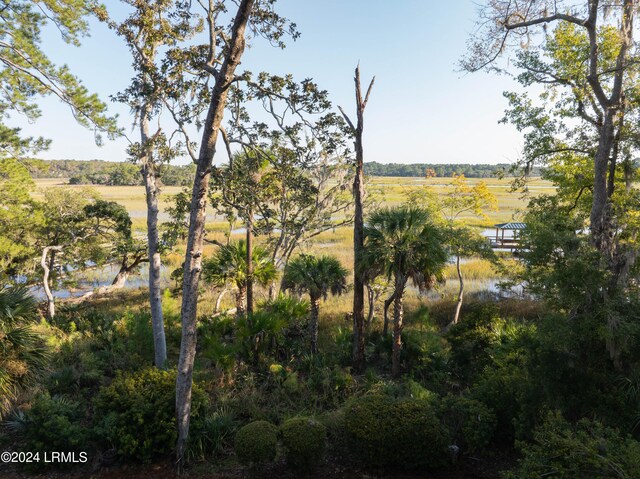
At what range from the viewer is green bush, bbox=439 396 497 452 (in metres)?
7.29

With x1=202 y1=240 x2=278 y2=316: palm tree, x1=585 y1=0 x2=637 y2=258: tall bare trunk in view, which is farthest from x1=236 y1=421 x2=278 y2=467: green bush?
x1=585 y1=0 x2=637 y2=258: tall bare trunk

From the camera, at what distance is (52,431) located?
7195mm

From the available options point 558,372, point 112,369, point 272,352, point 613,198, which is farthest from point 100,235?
point 613,198

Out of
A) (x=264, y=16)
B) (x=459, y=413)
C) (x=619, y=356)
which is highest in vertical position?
(x=264, y=16)

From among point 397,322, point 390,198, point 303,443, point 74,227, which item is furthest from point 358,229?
point 390,198

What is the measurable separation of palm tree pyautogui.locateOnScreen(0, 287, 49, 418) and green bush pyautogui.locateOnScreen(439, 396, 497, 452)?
7.68 m

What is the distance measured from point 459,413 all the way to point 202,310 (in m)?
13.7

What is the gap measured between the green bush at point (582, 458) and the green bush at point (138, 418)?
226 inches

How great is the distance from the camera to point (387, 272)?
1160 cm

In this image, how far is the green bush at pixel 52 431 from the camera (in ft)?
23.4

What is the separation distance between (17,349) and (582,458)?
8.74 metres

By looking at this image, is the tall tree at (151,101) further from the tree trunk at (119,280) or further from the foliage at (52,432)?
the tree trunk at (119,280)

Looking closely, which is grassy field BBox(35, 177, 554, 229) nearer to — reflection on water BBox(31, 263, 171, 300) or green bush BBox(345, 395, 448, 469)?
reflection on water BBox(31, 263, 171, 300)

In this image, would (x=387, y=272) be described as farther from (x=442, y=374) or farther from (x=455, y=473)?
(x=455, y=473)
